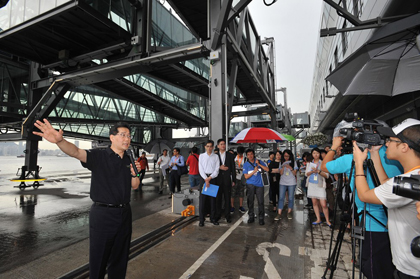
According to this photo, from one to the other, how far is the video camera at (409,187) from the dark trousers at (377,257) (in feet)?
3.41

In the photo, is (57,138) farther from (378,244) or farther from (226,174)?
(226,174)

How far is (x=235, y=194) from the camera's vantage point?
9.59m

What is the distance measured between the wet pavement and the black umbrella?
2.96 m

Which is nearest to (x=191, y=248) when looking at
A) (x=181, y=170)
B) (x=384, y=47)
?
(x=384, y=47)

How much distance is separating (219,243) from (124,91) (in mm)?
11657

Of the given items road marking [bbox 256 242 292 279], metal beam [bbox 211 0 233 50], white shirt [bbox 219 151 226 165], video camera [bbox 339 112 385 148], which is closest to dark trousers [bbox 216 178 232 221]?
white shirt [bbox 219 151 226 165]

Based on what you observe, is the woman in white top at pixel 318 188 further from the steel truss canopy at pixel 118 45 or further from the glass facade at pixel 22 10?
the glass facade at pixel 22 10

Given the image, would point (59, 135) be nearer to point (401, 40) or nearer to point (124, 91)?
point (401, 40)

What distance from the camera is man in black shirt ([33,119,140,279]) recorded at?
88.4 inches

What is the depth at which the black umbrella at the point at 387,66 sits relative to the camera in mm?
3285

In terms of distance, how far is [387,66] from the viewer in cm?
348

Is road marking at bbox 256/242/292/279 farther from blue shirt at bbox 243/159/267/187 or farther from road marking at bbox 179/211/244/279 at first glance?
blue shirt at bbox 243/159/267/187

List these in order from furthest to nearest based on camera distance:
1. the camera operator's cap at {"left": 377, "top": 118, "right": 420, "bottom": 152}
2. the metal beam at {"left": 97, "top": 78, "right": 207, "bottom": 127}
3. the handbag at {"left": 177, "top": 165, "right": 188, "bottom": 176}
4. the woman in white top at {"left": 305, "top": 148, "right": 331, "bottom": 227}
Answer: the metal beam at {"left": 97, "top": 78, "right": 207, "bottom": 127} < the handbag at {"left": 177, "top": 165, "right": 188, "bottom": 176} < the woman in white top at {"left": 305, "top": 148, "right": 331, "bottom": 227} < the camera operator's cap at {"left": 377, "top": 118, "right": 420, "bottom": 152}

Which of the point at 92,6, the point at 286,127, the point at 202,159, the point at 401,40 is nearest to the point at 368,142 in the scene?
the point at 401,40
